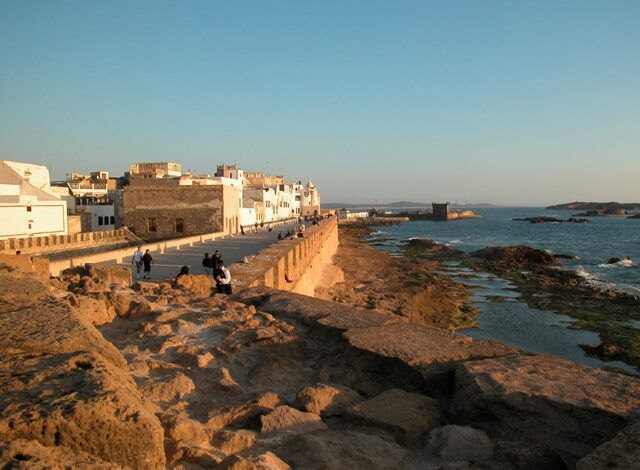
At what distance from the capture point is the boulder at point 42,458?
1928mm

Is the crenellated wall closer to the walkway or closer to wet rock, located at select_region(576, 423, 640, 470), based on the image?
the walkway

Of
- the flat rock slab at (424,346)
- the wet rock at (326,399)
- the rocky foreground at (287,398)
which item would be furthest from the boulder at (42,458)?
the flat rock slab at (424,346)

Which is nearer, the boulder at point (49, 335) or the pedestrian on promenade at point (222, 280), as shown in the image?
the boulder at point (49, 335)

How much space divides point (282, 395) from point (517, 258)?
3462 centimetres

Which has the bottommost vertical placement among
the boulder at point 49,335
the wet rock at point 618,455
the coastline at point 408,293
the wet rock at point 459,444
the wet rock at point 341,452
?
the coastline at point 408,293

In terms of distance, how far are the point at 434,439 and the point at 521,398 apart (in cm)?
73

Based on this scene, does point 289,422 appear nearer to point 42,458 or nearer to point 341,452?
point 341,452

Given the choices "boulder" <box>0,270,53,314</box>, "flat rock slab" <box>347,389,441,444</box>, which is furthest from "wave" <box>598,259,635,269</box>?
"boulder" <box>0,270,53,314</box>

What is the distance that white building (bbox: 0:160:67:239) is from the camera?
2409 cm

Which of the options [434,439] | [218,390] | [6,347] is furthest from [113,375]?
[434,439]

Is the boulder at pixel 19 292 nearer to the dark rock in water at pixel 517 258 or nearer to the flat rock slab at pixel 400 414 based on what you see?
the flat rock slab at pixel 400 414

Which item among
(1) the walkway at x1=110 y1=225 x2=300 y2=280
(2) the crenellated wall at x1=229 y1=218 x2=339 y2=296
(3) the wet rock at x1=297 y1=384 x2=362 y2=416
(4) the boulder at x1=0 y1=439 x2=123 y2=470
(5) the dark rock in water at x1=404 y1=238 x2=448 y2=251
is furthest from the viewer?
(5) the dark rock in water at x1=404 y1=238 x2=448 y2=251

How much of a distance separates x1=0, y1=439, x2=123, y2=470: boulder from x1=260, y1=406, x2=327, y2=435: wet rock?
4.28 ft

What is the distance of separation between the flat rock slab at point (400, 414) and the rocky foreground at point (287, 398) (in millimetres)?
13
